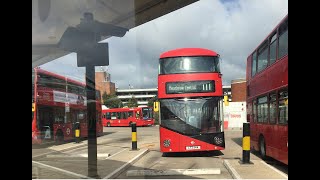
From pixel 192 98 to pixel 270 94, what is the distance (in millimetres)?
2483

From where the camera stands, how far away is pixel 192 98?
11.2 m

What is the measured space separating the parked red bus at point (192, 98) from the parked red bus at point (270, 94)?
43.5 inches

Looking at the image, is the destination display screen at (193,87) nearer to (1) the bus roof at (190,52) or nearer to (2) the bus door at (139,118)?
(1) the bus roof at (190,52)

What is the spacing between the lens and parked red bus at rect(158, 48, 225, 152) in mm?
11141

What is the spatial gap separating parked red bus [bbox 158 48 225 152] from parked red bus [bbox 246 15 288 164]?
1.11m

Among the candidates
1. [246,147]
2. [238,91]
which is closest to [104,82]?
[246,147]

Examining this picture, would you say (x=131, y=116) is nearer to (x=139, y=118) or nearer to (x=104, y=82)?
(x=139, y=118)

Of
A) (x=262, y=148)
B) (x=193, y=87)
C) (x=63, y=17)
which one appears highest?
(x=63, y=17)

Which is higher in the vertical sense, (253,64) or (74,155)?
(253,64)

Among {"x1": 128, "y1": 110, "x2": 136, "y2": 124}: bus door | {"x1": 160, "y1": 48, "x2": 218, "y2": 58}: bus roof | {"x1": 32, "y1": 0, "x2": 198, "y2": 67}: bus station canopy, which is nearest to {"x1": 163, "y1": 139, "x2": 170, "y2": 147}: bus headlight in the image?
{"x1": 160, "y1": 48, "x2": 218, "y2": 58}: bus roof
